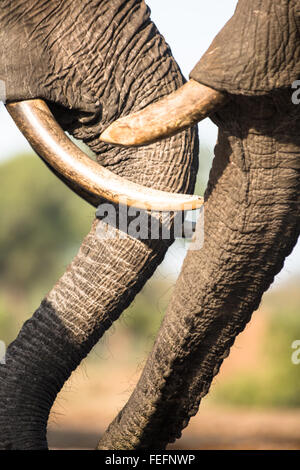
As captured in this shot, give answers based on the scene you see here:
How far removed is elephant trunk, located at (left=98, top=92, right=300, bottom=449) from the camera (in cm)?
164

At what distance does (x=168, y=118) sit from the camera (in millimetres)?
1562

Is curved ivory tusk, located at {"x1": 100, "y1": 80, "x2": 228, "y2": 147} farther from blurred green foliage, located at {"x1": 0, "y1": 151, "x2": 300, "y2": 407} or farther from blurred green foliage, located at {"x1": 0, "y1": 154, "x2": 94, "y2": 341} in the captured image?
blurred green foliage, located at {"x1": 0, "y1": 154, "x2": 94, "y2": 341}

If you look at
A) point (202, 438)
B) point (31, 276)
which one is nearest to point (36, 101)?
point (202, 438)

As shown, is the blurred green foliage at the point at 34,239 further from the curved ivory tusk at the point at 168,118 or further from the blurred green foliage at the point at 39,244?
the curved ivory tusk at the point at 168,118

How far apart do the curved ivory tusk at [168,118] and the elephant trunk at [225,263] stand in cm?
6

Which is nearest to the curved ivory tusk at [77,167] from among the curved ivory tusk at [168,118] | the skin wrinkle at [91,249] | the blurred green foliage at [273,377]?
the skin wrinkle at [91,249]

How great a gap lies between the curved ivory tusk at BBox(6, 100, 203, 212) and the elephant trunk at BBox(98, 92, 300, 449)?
88mm

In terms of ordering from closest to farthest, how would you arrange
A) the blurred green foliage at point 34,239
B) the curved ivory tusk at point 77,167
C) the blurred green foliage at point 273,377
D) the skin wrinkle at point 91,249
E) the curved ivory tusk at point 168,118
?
the curved ivory tusk at point 168,118
the curved ivory tusk at point 77,167
the skin wrinkle at point 91,249
the blurred green foliage at point 273,377
the blurred green foliage at point 34,239

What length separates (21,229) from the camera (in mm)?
13688

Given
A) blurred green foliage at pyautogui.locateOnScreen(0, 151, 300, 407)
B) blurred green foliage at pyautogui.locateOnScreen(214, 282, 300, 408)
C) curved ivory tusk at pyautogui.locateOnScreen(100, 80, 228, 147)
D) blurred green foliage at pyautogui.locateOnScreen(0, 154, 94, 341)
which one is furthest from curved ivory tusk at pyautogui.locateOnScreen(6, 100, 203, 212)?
blurred green foliage at pyautogui.locateOnScreen(0, 154, 94, 341)

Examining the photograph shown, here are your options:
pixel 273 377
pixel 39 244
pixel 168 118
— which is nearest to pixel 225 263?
pixel 168 118

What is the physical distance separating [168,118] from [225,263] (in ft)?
1.09

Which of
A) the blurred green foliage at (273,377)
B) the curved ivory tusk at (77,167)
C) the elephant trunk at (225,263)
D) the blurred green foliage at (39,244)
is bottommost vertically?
the elephant trunk at (225,263)

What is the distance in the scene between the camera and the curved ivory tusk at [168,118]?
1.56m
